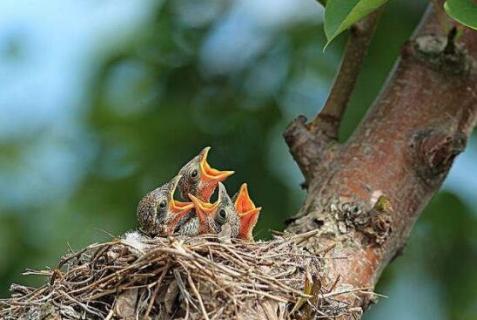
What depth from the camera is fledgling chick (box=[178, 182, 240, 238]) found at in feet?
11.4

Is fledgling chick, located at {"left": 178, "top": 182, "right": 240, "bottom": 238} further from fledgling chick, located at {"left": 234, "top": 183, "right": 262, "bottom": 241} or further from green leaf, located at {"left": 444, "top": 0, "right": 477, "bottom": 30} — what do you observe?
green leaf, located at {"left": 444, "top": 0, "right": 477, "bottom": 30}

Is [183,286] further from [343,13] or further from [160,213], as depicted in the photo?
[160,213]

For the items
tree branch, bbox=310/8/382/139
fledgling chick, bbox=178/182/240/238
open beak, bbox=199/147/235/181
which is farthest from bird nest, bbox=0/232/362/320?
open beak, bbox=199/147/235/181

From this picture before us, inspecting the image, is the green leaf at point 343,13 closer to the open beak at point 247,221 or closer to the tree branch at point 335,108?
the tree branch at point 335,108

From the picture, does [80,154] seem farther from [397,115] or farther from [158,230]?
[397,115]

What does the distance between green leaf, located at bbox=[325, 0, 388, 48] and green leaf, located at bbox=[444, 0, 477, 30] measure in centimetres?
15

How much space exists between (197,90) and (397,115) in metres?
1.21

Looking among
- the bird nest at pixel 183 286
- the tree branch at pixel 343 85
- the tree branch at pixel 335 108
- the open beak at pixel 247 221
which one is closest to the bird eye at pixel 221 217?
the open beak at pixel 247 221

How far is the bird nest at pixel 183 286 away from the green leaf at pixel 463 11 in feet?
2.19

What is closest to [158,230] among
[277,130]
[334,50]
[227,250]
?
[227,250]

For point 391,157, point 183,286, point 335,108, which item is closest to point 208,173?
point 335,108

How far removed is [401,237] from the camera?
328cm

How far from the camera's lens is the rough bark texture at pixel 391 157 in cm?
313

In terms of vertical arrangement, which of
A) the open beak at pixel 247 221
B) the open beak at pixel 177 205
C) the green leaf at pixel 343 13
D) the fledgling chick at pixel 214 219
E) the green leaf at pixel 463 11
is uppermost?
the green leaf at pixel 343 13
